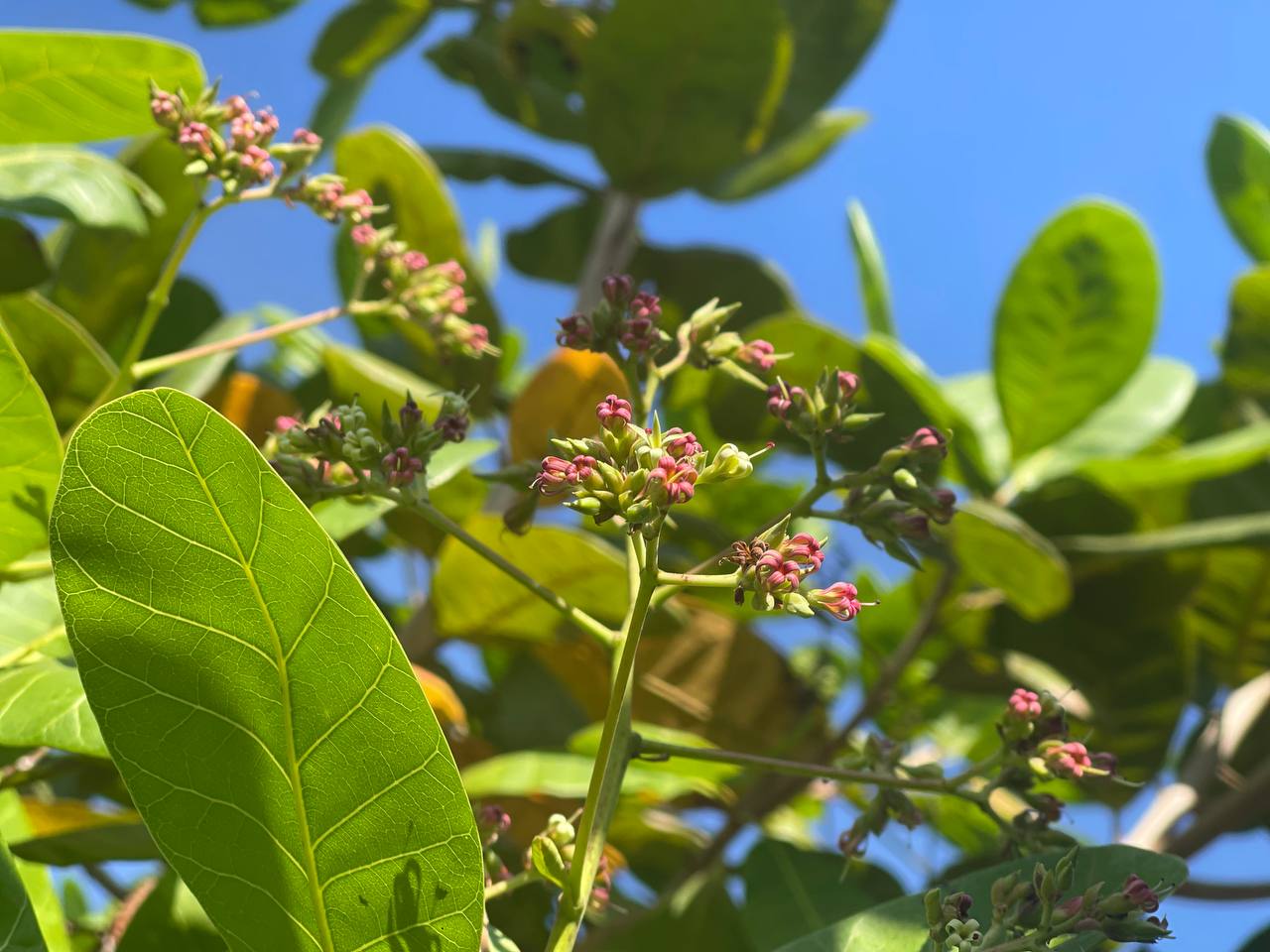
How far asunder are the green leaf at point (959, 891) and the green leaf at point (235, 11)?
9.62ft

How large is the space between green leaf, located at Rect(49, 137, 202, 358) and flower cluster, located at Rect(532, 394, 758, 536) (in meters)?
1.54

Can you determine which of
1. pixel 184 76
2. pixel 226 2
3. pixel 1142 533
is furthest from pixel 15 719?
pixel 226 2

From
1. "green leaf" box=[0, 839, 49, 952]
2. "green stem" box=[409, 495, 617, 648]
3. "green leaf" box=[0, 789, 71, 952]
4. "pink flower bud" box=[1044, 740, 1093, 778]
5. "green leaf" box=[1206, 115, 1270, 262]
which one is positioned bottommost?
"green leaf" box=[0, 789, 71, 952]

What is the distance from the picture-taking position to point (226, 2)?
10.6 ft

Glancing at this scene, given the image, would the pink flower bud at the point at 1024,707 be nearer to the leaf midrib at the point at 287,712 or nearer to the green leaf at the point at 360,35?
the leaf midrib at the point at 287,712

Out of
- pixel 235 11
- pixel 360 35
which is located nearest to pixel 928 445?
pixel 360 35

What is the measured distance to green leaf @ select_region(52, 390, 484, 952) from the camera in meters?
0.91

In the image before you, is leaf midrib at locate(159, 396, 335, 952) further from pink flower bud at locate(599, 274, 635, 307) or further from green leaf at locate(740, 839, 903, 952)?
green leaf at locate(740, 839, 903, 952)

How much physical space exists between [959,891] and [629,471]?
0.50 meters

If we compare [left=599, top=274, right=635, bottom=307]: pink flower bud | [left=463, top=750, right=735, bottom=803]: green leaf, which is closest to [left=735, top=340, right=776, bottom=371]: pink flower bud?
[left=599, top=274, right=635, bottom=307]: pink flower bud

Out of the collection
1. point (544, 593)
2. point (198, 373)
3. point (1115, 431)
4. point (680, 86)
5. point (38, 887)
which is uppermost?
point (680, 86)

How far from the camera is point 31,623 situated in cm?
138

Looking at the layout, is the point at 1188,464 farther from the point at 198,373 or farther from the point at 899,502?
the point at 198,373

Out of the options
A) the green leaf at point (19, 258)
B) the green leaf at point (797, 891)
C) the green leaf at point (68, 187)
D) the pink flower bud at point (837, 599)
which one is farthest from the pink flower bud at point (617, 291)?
the green leaf at point (797, 891)
